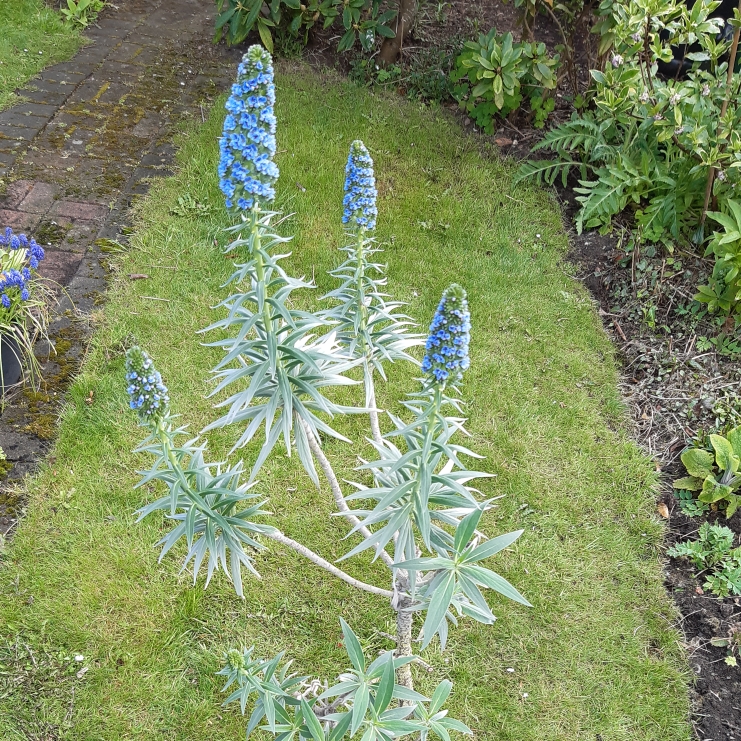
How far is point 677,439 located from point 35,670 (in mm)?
3194

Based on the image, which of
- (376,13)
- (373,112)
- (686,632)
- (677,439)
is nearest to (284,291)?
(686,632)

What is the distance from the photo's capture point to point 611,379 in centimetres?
383

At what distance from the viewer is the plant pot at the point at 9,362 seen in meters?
3.39

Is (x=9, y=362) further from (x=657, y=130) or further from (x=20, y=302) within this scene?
(x=657, y=130)

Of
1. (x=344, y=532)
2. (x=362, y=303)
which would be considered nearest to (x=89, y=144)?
(x=344, y=532)

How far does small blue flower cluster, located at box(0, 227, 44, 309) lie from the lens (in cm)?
327

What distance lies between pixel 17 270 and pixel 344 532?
2.11 meters

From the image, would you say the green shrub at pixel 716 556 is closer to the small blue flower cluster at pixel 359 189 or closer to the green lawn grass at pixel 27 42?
the small blue flower cluster at pixel 359 189

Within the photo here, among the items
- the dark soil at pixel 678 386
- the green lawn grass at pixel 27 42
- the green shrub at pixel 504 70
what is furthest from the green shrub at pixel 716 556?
the green lawn grass at pixel 27 42

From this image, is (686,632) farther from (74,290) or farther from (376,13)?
(376,13)

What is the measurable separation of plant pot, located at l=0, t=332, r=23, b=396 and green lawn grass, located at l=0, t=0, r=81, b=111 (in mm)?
2719

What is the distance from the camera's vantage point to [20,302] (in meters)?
3.39

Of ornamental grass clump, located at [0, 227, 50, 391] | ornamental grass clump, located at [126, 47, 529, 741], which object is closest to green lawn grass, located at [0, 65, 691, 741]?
ornamental grass clump, located at [0, 227, 50, 391]

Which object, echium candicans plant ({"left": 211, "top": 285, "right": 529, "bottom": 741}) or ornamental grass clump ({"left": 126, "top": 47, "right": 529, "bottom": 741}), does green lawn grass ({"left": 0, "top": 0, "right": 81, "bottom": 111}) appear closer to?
ornamental grass clump ({"left": 126, "top": 47, "right": 529, "bottom": 741})
